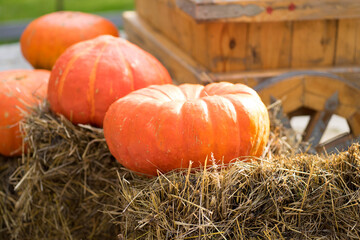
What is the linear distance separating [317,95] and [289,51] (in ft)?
1.04

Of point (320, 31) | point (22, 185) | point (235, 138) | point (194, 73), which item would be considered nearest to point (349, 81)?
point (320, 31)

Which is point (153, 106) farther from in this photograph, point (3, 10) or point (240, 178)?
point (3, 10)

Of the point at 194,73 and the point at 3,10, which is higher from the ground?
the point at 194,73

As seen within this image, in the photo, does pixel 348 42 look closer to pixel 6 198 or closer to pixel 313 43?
pixel 313 43

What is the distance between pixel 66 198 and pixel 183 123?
0.84m

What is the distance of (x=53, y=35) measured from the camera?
3355mm

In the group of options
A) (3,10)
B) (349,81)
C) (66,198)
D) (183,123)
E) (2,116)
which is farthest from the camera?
(3,10)

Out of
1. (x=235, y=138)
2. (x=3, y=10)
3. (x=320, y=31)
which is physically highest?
(x=320, y=31)

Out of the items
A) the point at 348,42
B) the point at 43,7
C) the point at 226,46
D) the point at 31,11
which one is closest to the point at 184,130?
the point at 226,46

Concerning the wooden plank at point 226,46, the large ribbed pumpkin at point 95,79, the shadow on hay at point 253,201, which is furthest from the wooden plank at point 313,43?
the shadow on hay at point 253,201

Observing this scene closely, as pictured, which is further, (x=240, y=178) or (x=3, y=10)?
(x=3, y=10)

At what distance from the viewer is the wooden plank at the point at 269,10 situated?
8.11 ft

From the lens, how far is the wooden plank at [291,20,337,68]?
2689mm

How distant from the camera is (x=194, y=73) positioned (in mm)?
2805
